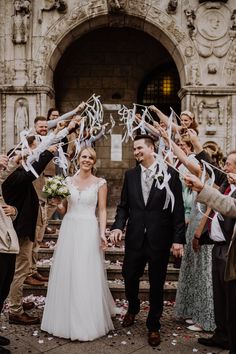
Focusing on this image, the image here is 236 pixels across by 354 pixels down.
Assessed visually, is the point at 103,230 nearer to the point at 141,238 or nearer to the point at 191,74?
the point at 141,238

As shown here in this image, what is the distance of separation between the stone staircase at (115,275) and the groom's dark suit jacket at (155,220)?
1.50 m

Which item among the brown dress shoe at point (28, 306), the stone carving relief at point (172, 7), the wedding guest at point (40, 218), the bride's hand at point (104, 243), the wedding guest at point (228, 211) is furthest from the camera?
the stone carving relief at point (172, 7)

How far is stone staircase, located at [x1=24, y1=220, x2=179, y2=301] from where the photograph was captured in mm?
5758

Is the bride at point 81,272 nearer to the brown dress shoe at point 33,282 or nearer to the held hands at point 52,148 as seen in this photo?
the held hands at point 52,148

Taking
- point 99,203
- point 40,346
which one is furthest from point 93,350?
point 99,203

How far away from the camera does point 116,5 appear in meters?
9.24

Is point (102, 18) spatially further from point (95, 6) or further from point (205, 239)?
point (205, 239)

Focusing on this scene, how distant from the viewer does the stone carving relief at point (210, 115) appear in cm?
→ 931

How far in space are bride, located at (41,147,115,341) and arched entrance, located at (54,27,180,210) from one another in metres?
7.21

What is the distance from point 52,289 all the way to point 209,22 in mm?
7379

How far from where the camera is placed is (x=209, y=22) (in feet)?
30.6

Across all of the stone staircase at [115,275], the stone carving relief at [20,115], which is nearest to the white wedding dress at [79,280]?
the stone staircase at [115,275]

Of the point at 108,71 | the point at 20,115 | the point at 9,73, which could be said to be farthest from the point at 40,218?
the point at 108,71

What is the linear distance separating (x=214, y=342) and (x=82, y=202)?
210 centimetres
